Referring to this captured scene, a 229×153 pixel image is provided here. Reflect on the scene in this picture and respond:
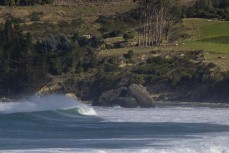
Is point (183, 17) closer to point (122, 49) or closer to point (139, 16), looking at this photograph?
point (139, 16)

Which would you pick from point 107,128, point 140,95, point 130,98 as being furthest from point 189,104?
point 107,128

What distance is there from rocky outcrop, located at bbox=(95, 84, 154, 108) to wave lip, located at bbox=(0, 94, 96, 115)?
13.0ft

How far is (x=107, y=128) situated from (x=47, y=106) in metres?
17.0

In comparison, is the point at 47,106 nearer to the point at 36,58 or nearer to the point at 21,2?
the point at 36,58

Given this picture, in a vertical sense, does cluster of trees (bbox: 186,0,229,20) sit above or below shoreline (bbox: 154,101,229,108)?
below

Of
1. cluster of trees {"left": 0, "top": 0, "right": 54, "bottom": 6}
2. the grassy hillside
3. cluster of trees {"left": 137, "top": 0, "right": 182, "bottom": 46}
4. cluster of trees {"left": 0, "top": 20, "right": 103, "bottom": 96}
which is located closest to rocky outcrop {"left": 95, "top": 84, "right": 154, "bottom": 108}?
cluster of trees {"left": 0, "top": 20, "right": 103, "bottom": 96}

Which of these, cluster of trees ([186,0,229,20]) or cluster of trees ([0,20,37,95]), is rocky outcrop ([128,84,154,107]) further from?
cluster of trees ([186,0,229,20])

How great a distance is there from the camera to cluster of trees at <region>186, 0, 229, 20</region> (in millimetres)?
114750

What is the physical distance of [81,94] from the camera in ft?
276

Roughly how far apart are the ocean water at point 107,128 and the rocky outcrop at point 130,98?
5.26ft

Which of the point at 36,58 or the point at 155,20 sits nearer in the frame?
the point at 36,58

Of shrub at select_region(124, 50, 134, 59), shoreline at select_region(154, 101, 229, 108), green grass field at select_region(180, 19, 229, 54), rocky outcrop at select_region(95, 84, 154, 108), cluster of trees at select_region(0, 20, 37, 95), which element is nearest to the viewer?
rocky outcrop at select_region(95, 84, 154, 108)

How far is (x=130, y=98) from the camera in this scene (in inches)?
2918

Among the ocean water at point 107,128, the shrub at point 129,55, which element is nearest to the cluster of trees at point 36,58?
the shrub at point 129,55
